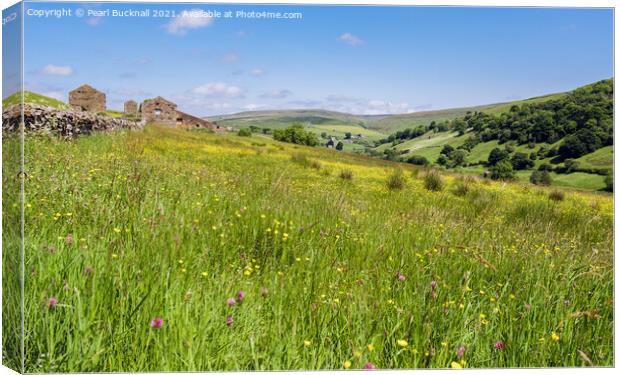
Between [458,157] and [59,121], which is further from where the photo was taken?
[458,157]

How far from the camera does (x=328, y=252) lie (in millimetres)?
4258

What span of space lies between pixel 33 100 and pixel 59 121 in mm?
1020

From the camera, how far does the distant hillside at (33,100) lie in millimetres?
3514

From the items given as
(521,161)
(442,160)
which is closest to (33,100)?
(442,160)

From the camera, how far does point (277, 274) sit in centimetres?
377

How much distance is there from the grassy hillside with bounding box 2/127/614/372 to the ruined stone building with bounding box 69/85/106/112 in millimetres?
465

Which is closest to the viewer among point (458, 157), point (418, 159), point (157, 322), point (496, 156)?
point (157, 322)

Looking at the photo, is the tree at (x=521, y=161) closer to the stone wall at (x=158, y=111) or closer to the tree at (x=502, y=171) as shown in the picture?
the tree at (x=502, y=171)

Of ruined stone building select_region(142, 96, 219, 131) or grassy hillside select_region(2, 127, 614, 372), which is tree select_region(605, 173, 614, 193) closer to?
grassy hillside select_region(2, 127, 614, 372)

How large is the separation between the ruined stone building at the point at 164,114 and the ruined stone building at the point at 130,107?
0.07m

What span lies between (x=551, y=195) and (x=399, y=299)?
2.67m

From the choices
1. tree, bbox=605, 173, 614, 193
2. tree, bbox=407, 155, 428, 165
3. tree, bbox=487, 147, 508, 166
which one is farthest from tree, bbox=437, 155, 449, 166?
tree, bbox=605, 173, 614, 193

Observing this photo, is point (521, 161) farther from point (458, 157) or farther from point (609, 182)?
point (609, 182)

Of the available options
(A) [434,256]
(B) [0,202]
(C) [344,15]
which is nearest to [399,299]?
(A) [434,256]
